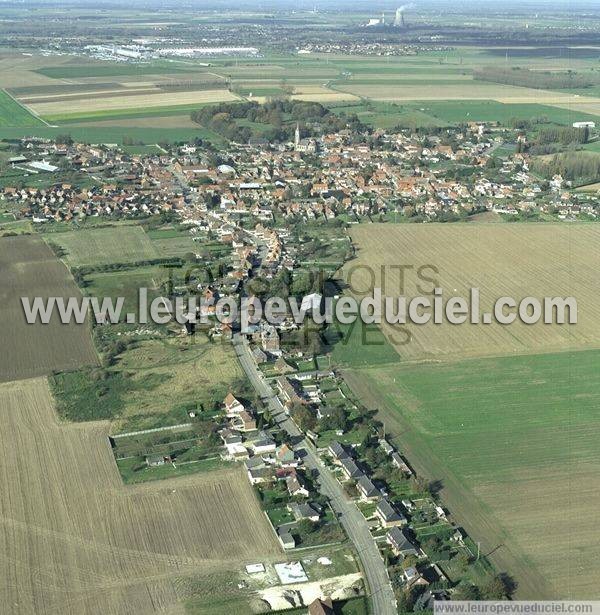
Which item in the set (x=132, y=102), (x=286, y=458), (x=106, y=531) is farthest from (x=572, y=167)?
(x=106, y=531)

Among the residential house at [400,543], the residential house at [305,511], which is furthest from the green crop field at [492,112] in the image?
the residential house at [400,543]

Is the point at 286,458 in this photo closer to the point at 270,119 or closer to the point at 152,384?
the point at 152,384

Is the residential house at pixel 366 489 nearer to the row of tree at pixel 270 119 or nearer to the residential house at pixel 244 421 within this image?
the residential house at pixel 244 421

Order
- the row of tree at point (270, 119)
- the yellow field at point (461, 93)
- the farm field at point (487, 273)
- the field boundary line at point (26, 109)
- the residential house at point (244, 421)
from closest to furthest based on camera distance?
the residential house at point (244, 421) < the farm field at point (487, 273) < the row of tree at point (270, 119) < the field boundary line at point (26, 109) < the yellow field at point (461, 93)

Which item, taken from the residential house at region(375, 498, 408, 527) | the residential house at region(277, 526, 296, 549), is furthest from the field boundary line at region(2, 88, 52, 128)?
the residential house at region(375, 498, 408, 527)

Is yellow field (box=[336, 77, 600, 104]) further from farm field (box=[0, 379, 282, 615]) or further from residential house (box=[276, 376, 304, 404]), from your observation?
farm field (box=[0, 379, 282, 615])

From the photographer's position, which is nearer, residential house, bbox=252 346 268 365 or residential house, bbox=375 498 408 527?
residential house, bbox=375 498 408 527
